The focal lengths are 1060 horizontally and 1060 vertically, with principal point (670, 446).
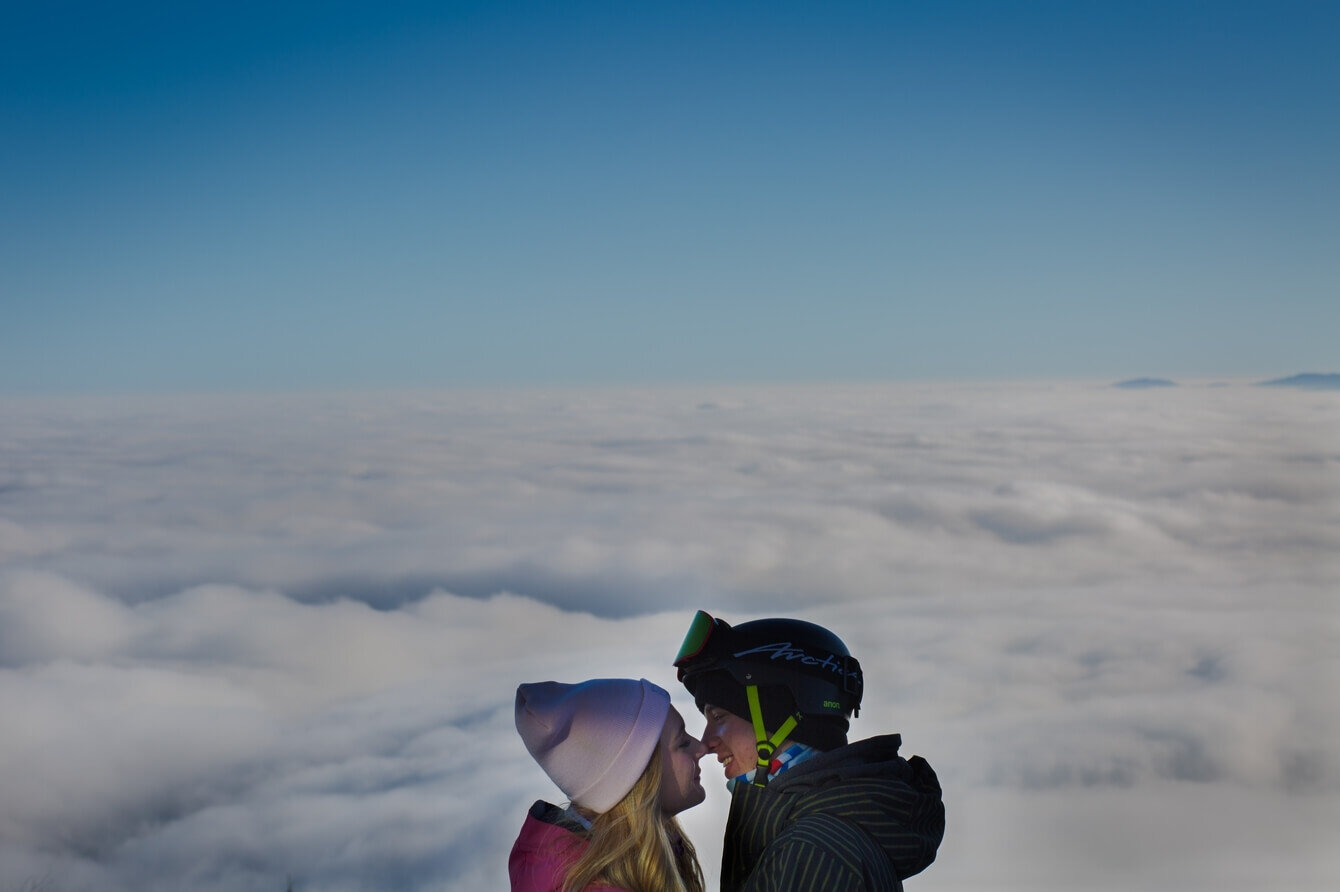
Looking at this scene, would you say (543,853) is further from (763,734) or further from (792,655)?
(792,655)

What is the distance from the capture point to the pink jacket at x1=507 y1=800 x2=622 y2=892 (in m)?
2.79

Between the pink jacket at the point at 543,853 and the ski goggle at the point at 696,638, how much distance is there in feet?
1.95

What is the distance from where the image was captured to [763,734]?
10.3 feet

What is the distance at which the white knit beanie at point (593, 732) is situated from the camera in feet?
9.58

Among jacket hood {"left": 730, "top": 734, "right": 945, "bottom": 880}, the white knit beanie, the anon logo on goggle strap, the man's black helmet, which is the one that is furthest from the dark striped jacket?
the white knit beanie

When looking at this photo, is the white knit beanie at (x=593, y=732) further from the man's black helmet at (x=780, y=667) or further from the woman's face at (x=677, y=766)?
the man's black helmet at (x=780, y=667)

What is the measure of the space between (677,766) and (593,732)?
28cm

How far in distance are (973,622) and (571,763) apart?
618 feet

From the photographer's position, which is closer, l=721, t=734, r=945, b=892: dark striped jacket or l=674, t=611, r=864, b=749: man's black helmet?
l=721, t=734, r=945, b=892: dark striped jacket

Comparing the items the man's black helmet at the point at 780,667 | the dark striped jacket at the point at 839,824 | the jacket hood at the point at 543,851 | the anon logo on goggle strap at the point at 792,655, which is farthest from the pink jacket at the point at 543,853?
the anon logo on goggle strap at the point at 792,655

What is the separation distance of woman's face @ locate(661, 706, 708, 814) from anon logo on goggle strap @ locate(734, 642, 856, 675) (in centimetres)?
29

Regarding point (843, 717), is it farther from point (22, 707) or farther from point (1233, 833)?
point (22, 707)

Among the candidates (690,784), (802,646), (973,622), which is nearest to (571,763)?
(690,784)

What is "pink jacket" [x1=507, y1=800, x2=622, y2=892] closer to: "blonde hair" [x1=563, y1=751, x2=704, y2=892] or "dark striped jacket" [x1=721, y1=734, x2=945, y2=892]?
"blonde hair" [x1=563, y1=751, x2=704, y2=892]
